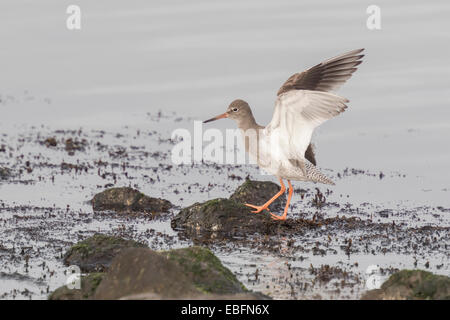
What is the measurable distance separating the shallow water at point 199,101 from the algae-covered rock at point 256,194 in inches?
18.6

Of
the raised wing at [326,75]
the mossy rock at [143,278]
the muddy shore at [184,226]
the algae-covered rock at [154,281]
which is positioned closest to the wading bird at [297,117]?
the raised wing at [326,75]

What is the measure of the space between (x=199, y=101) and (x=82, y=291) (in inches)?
532

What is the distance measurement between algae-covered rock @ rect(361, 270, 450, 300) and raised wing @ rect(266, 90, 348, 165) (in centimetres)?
316

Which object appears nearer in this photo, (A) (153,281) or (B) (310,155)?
(A) (153,281)

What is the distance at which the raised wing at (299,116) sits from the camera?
11.5 metres

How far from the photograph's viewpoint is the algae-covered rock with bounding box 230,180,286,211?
1462 cm

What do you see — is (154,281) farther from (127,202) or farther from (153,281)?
(127,202)

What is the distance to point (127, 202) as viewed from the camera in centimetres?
1423

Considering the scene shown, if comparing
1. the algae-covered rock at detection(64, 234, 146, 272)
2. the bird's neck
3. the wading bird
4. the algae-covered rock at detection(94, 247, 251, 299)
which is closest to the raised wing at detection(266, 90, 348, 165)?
the wading bird

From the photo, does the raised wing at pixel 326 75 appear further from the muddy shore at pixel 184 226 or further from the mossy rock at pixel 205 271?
the mossy rock at pixel 205 271

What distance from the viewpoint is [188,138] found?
1989cm

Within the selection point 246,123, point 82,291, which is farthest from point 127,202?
point 82,291
